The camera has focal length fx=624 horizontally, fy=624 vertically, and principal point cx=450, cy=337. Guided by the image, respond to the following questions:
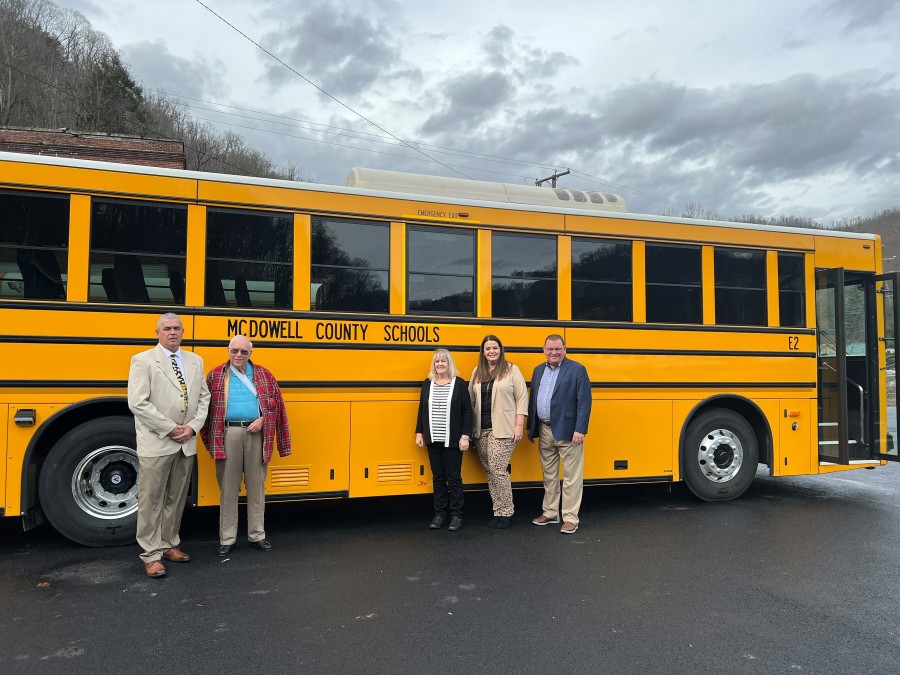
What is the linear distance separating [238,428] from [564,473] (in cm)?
289

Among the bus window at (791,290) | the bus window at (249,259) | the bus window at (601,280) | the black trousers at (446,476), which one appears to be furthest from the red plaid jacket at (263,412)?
the bus window at (791,290)

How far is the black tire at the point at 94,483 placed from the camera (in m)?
4.80

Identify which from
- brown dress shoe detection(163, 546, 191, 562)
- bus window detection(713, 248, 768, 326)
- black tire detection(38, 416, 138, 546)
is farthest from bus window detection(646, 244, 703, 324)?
black tire detection(38, 416, 138, 546)

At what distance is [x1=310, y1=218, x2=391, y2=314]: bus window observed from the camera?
5418mm

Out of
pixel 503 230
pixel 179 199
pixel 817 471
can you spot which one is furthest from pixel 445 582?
pixel 817 471

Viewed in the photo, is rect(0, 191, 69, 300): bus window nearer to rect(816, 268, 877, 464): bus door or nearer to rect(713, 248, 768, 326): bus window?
Result: rect(713, 248, 768, 326): bus window

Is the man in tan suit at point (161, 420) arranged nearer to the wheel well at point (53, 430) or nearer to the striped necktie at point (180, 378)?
the striped necktie at point (180, 378)

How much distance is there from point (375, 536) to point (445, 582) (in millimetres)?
1238

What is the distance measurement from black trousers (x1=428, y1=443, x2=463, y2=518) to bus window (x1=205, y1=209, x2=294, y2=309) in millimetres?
1829

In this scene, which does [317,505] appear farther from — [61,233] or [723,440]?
[723,440]

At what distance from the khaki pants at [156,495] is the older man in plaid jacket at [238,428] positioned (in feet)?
0.95

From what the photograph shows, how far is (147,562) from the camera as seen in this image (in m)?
4.42

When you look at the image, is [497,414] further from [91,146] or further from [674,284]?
[91,146]

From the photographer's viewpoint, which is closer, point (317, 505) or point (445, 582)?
point (445, 582)
